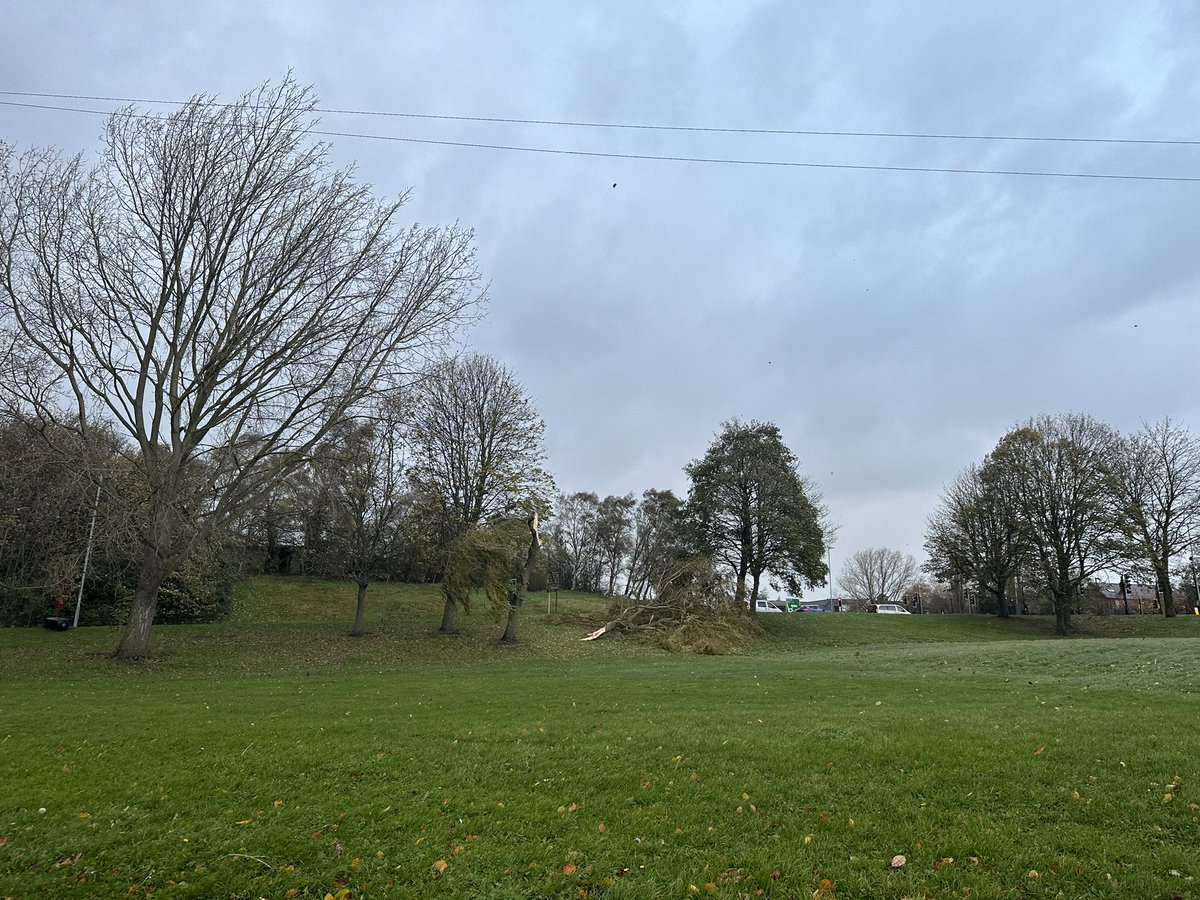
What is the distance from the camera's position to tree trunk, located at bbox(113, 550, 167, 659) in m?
18.7

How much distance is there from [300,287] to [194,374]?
12.5ft

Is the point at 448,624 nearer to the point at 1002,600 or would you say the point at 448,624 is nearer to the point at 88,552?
the point at 88,552

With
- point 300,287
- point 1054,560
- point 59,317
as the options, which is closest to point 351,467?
point 300,287

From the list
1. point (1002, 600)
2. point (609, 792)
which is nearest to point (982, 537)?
point (1002, 600)

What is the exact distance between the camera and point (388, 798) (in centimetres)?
643

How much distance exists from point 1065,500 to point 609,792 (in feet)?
146

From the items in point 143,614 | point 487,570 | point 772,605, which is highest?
point 487,570

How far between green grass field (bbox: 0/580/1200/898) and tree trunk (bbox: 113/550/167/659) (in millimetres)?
6196

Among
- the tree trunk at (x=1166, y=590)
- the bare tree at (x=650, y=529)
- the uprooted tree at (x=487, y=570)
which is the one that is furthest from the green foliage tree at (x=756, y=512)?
the tree trunk at (x=1166, y=590)

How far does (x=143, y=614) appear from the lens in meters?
19.1

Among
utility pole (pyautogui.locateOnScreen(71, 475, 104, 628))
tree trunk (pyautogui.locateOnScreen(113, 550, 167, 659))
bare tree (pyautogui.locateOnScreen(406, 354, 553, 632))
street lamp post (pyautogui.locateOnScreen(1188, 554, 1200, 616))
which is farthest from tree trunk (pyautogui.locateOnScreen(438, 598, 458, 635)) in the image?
street lamp post (pyautogui.locateOnScreen(1188, 554, 1200, 616))

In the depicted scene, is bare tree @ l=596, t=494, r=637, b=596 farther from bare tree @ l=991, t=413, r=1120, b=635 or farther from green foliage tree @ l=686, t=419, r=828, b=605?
bare tree @ l=991, t=413, r=1120, b=635

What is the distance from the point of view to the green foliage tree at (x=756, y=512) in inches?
1471

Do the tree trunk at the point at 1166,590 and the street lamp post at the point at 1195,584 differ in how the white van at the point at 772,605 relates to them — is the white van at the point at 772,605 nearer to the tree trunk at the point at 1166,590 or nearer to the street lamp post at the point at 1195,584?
the tree trunk at the point at 1166,590
